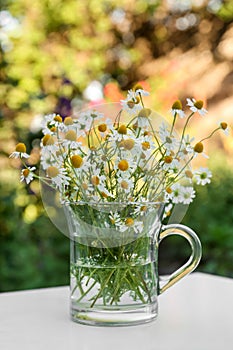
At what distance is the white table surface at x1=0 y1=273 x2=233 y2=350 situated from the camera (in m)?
1.00

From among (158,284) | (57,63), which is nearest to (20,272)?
(57,63)

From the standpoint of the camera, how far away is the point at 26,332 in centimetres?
107

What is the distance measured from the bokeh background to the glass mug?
180cm

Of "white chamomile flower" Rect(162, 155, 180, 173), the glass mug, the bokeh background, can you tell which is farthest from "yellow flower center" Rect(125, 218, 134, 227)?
the bokeh background

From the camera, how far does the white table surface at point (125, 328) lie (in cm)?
100

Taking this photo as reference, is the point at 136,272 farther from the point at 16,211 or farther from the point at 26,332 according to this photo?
the point at 16,211

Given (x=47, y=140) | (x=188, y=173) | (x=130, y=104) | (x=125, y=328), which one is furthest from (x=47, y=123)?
(x=125, y=328)

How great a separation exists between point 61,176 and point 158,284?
0.79 ft

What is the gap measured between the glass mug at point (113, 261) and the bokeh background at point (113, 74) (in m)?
1.80

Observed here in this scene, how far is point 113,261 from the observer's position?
1085mm

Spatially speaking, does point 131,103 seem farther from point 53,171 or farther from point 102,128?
point 53,171

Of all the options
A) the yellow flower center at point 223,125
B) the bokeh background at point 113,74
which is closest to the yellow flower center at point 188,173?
the yellow flower center at point 223,125

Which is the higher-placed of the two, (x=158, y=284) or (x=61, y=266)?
(x=61, y=266)

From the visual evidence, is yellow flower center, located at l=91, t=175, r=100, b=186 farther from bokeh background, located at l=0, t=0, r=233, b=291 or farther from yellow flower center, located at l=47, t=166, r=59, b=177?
bokeh background, located at l=0, t=0, r=233, b=291
